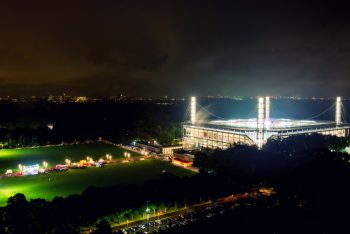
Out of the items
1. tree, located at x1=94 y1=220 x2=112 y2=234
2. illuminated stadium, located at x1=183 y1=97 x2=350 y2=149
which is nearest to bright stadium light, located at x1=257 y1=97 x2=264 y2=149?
illuminated stadium, located at x1=183 y1=97 x2=350 y2=149

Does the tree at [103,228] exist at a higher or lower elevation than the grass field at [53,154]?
lower

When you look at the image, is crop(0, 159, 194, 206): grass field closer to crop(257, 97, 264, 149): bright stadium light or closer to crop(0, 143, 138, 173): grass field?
crop(0, 143, 138, 173): grass field

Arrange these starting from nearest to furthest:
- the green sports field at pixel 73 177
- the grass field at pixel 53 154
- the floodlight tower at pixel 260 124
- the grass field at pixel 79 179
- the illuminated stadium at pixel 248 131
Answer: the grass field at pixel 79 179 → the green sports field at pixel 73 177 → the grass field at pixel 53 154 → the floodlight tower at pixel 260 124 → the illuminated stadium at pixel 248 131

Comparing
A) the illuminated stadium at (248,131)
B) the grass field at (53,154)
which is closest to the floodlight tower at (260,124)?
the illuminated stadium at (248,131)

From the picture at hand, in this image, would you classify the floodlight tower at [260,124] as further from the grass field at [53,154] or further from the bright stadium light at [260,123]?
the grass field at [53,154]

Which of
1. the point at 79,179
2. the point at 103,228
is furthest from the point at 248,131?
the point at 103,228

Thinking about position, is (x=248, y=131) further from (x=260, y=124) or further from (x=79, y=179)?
(x=79, y=179)

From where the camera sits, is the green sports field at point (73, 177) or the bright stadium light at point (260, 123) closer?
the green sports field at point (73, 177)

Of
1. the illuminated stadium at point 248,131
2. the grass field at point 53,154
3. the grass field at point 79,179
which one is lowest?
the grass field at point 79,179

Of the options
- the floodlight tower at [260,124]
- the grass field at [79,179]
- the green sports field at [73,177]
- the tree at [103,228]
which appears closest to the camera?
the tree at [103,228]
